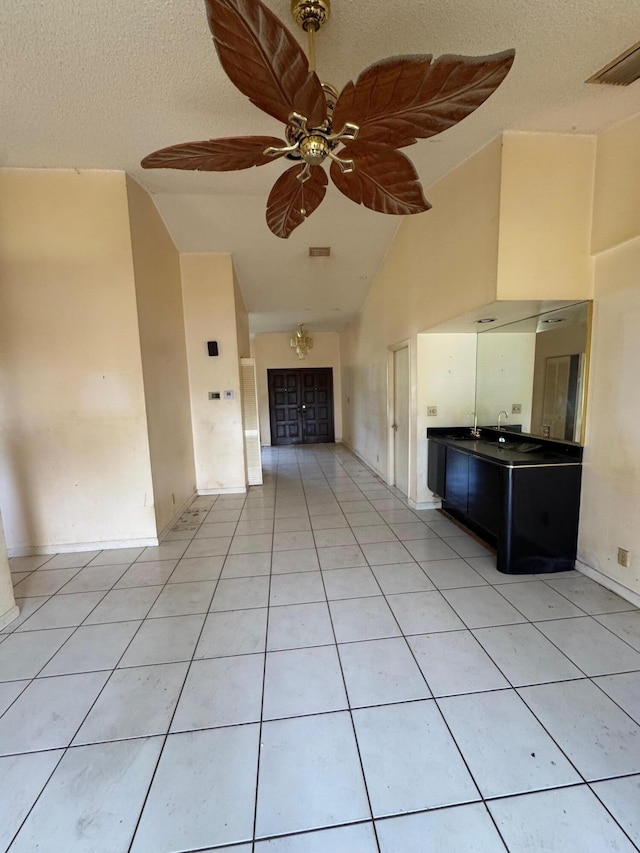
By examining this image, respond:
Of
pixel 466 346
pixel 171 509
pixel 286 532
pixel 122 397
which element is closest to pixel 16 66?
pixel 122 397

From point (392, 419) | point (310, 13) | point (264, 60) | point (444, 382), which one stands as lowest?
point (392, 419)

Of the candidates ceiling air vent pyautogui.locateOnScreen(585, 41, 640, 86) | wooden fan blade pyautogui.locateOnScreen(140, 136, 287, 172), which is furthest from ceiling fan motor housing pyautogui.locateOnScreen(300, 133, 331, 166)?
ceiling air vent pyautogui.locateOnScreen(585, 41, 640, 86)

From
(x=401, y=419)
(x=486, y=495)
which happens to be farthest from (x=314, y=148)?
(x=401, y=419)

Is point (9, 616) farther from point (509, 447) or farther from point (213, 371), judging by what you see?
point (509, 447)

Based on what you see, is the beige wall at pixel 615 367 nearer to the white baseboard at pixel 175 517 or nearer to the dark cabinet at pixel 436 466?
the dark cabinet at pixel 436 466

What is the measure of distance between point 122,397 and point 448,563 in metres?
2.99

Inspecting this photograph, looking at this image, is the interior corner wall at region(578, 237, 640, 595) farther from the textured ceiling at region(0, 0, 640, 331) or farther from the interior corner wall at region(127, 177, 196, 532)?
the interior corner wall at region(127, 177, 196, 532)

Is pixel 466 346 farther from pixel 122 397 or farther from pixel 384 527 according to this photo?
pixel 122 397

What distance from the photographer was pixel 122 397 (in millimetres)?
3004

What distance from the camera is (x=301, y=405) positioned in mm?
8719

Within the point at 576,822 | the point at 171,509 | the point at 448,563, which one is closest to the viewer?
the point at 576,822

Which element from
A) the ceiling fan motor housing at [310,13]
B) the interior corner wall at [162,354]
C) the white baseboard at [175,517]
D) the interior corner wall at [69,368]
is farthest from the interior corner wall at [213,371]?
the ceiling fan motor housing at [310,13]

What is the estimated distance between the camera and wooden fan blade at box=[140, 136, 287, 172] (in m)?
1.43

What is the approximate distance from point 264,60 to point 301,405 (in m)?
7.64
